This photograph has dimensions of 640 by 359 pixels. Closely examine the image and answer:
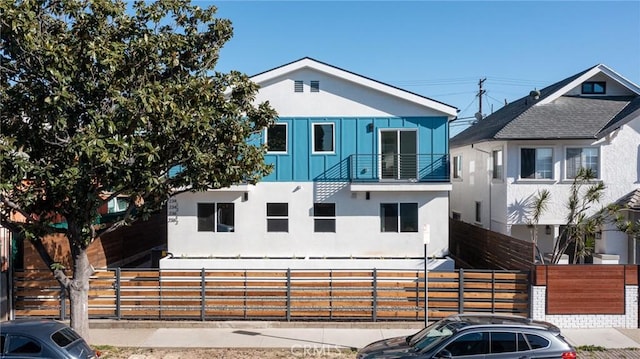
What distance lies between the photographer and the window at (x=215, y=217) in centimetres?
1675

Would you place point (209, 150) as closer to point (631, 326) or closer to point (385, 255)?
point (385, 255)

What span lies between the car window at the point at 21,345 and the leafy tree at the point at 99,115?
241cm

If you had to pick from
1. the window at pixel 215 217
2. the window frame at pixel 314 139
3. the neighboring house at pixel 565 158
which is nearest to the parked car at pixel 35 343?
the window at pixel 215 217

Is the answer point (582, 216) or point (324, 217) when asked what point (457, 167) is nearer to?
point (582, 216)

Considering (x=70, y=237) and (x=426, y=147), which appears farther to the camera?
(x=426, y=147)

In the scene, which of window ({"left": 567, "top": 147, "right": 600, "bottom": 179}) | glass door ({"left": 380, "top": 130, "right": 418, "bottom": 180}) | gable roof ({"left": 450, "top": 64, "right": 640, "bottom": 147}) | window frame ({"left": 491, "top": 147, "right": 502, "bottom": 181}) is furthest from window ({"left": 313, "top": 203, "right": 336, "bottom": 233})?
window ({"left": 567, "top": 147, "right": 600, "bottom": 179})

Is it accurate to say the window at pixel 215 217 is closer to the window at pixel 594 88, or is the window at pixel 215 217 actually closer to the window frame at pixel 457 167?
the window frame at pixel 457 167

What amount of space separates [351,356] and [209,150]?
5458 mm

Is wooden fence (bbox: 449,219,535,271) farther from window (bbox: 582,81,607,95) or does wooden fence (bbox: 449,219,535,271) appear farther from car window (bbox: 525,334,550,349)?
window (bbox: 582,81,607,95)

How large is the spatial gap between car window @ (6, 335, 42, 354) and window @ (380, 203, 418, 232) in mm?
11123

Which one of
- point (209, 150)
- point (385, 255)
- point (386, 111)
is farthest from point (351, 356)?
point (386, 111)

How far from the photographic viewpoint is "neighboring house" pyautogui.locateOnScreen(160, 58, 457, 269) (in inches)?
650

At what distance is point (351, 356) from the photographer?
1038 centimetres
